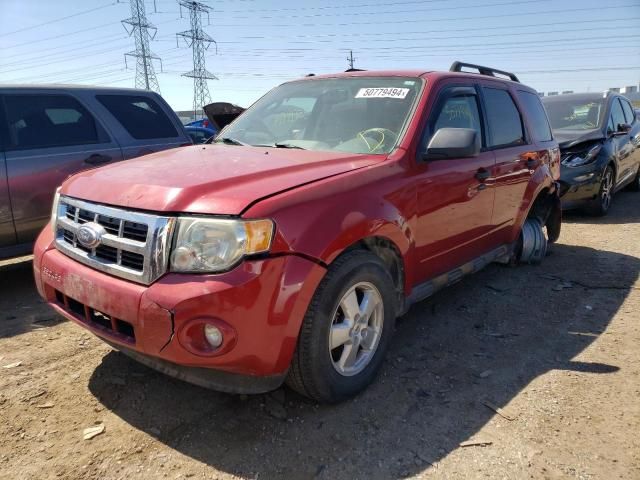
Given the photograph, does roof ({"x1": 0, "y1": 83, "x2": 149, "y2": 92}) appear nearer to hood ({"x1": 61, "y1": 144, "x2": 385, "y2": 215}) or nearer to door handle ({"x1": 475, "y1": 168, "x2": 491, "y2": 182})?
hood ({"x1": 61, "y1": 144, "x2": 385, "y2": 215})

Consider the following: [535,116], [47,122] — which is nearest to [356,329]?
[535,116]

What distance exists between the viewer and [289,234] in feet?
7.58

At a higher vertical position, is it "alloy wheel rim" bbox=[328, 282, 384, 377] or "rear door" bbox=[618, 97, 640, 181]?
"rear door" bbox=[618, 97, 640, 181]

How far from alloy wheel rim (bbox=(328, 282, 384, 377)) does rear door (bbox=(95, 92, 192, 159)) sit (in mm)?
3321

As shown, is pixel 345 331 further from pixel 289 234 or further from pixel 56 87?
pixel 56 87

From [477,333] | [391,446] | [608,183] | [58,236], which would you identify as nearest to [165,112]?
[58,236]

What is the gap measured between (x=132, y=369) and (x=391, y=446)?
164cm

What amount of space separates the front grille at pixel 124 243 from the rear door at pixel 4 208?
198 centimetres

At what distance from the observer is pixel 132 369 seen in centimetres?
311

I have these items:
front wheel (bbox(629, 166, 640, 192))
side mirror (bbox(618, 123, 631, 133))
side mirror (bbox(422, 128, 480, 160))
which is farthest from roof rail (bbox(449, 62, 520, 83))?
front wheel (bbox(629, 166, 640, 192))

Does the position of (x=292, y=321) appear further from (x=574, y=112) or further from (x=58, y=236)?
(x=574, y=112)

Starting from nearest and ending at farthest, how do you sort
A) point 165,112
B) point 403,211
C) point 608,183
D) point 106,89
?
point 403,211, point 106,89, point 165,112, point 608,183

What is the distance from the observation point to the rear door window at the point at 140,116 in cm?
522

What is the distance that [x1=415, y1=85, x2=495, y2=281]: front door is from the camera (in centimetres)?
328
